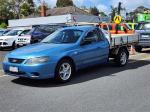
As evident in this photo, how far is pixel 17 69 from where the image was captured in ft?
30.3

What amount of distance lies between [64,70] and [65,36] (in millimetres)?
1540

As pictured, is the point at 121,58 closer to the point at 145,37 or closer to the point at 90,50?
the point at 90,50

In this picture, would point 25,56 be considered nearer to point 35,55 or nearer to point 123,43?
point 35,55

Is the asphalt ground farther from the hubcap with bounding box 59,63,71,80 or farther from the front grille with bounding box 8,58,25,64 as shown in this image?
the front grille with bounding box 8,58,25,64

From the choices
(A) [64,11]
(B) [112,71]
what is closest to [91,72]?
(B) [112,71]

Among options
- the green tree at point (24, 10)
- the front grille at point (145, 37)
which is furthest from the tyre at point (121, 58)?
the green tree at point (24, 10)

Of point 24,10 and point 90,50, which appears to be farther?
point 24,10

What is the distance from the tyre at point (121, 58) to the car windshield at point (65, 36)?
8.15 feet

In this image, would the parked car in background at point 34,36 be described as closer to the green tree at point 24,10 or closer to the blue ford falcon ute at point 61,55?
the blue ford falcon ute at point 61,55

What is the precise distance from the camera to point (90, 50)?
10758mm

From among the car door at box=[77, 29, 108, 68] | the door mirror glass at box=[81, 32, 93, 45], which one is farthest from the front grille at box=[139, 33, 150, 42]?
the door mirror glass at box=[81, 32, 93, 45]

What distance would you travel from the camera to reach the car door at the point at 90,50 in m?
10.5

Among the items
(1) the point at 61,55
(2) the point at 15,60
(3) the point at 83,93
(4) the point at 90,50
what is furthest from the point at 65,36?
(3) the point at 83,93

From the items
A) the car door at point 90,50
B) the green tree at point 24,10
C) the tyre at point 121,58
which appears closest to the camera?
the car door at point 90,50
